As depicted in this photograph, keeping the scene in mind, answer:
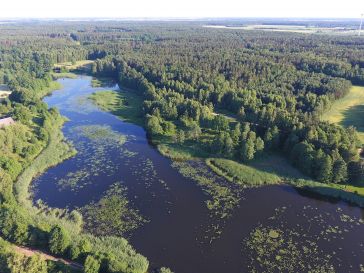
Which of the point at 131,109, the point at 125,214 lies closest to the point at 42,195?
the point at 125,214

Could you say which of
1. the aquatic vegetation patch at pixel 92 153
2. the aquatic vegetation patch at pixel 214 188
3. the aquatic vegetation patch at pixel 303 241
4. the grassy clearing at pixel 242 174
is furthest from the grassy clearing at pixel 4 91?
the aquatic vegetation patch at pixel 303 241

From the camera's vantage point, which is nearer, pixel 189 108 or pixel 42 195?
pixel 42 195

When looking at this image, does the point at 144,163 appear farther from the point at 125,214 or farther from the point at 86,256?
the point at 86,256

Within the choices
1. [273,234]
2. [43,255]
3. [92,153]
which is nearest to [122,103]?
[92,153]

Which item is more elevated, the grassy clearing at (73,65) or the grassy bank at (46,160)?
the grassy clearing at (73,65)

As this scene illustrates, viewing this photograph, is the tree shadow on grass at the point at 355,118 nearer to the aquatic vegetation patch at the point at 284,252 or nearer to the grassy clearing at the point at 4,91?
the aquatic vegetation patch at the point at 284,252

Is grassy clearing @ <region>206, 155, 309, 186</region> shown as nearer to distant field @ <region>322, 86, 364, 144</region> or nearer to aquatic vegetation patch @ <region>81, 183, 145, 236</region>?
aquatic vegetation patch @ <region>81, 183, 145, 236</region>

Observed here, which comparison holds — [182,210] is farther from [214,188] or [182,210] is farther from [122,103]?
[122,103]
